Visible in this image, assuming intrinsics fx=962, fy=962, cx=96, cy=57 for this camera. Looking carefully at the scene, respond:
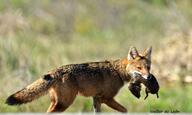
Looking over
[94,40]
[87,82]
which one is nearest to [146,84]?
[87,82]

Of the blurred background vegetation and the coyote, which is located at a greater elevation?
the blurred background vegetation

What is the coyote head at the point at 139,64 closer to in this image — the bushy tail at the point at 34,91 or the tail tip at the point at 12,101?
the bushy tail at the point at 34,91

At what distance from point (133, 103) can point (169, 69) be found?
597cm

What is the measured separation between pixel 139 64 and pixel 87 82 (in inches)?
36.0

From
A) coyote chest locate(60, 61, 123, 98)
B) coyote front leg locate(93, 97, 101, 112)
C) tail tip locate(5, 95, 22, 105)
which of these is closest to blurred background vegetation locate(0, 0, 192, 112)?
coyote chest locate(60, 61, 123, 98)

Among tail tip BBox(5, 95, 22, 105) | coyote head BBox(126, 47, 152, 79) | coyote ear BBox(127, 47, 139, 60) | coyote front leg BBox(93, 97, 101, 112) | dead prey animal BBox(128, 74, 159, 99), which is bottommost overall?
coyote front leg BBox(93, 97, 101, 112)

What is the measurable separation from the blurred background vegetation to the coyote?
1.42 metres

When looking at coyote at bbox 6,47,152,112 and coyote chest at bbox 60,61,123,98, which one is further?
coyote chest at bbox 60,61,123,98

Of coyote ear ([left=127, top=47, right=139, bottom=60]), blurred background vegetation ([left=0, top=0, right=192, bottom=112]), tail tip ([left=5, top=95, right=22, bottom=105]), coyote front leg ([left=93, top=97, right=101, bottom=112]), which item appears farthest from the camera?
blurred background vegetation ([left=0, top=0, right=192, bottom=112])

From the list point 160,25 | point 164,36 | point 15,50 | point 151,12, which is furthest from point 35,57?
point 151,12

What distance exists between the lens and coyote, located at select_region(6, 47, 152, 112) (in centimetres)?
1491

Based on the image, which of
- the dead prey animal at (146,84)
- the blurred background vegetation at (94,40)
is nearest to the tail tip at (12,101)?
the blurred background vegetation at (94,40)

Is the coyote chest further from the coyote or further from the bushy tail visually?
the bushy tail

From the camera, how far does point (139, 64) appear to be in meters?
15.5
